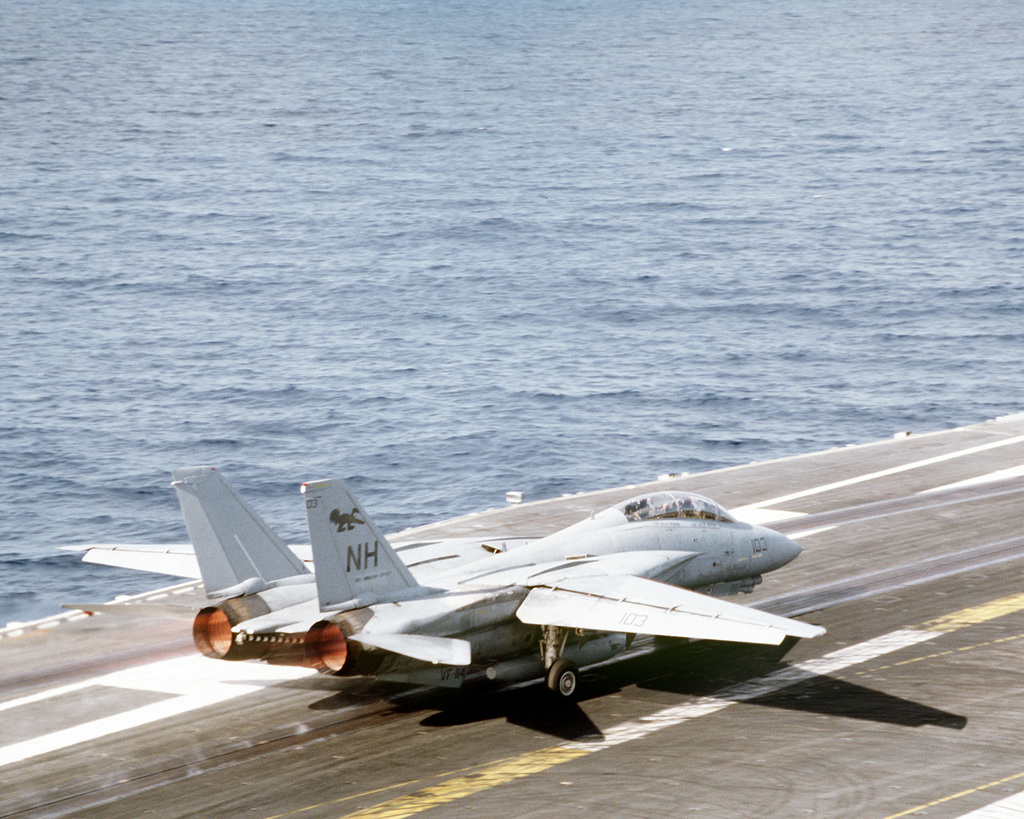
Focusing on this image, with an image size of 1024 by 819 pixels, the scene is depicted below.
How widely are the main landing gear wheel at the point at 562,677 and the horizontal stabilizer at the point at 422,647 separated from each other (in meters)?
2.80

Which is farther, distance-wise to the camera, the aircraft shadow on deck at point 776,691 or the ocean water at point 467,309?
the ocean water at point 467,309

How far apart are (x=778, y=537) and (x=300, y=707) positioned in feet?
37.9

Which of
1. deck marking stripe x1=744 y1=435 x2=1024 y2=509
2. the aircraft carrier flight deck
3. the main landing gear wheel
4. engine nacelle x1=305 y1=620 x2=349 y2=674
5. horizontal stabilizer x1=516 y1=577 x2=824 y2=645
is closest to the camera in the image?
the aircraft carrier flight deck

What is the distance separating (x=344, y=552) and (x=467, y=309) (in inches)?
2486

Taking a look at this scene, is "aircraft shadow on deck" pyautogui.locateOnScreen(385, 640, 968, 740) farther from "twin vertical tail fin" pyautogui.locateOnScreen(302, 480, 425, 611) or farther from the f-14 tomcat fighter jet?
"twin vertical tail fin" pyautogui.locateOnScreen(302, 480, 425, 611)

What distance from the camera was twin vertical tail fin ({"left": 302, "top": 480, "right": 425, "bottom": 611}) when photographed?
2253 centimetres

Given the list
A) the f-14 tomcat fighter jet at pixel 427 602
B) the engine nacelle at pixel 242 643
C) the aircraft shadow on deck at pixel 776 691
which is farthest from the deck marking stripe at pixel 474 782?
the aircraft shadow on deck at pixel 776 691

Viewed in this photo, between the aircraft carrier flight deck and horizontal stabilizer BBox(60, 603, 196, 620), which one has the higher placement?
horizontal stabilizer BBox(60, 603, 196, 620)

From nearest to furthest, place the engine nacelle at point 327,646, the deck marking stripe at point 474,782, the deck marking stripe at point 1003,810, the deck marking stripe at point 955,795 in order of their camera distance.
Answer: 1. the deck marking stripe at point 1003,810
2. the deck marking stripe at point 955,795
3. the deck marking stripe at point 474,782
4. the engine nacelle at point 327,646

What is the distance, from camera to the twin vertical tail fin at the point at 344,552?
22531 mm

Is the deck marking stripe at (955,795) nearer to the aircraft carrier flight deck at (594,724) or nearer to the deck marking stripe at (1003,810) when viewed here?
the aircraft carrier flight deck at (594,724)

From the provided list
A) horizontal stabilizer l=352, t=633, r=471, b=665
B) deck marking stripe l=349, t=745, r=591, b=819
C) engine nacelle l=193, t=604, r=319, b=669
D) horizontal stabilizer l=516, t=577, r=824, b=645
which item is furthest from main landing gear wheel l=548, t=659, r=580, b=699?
engine nacelle l=193, t=604, r=319, b=669

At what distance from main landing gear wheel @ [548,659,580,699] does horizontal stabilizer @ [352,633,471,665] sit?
280cm

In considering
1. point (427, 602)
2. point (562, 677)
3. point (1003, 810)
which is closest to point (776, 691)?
point (562, 677)
